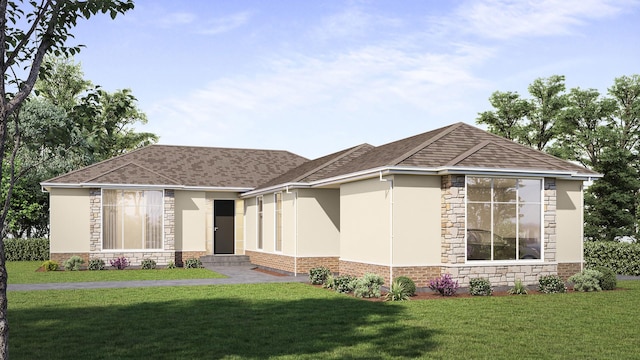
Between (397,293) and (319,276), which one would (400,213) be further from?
(319,276)

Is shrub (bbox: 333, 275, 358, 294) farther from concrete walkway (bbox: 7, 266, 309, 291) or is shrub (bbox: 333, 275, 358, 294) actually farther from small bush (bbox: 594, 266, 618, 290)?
small bush (bbox: 594, 266, 618, 290)

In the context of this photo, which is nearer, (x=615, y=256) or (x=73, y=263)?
(x=615, y=256)

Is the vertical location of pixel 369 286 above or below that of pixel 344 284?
above

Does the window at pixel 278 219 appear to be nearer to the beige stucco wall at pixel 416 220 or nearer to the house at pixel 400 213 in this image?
the house at pixel 400 213

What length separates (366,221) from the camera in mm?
18641

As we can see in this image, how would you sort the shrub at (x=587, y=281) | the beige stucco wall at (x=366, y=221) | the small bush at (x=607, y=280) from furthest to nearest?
the small bush at (x=607, y=280)
the shrub at (x=587, y=281)
the beige stucco wall at (x=366, y=221)

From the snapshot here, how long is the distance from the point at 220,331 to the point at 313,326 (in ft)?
5.68

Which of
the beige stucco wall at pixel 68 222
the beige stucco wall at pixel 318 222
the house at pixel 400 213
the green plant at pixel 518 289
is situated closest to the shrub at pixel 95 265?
the house at pixel 400 213

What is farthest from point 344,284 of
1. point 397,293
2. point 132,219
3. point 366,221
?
point 132,219

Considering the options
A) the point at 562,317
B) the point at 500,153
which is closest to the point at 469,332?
the point at 562,317

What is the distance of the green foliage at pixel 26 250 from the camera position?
107 ft

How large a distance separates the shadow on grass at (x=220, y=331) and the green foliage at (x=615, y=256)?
13.1 meters

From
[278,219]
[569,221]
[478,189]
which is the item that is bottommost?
[278,219]

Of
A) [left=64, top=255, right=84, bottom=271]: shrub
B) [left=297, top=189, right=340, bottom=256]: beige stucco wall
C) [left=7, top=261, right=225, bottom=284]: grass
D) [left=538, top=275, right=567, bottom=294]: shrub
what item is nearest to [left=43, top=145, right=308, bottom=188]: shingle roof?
[left=64, top=255, right=84, bottom=271]: shrub
